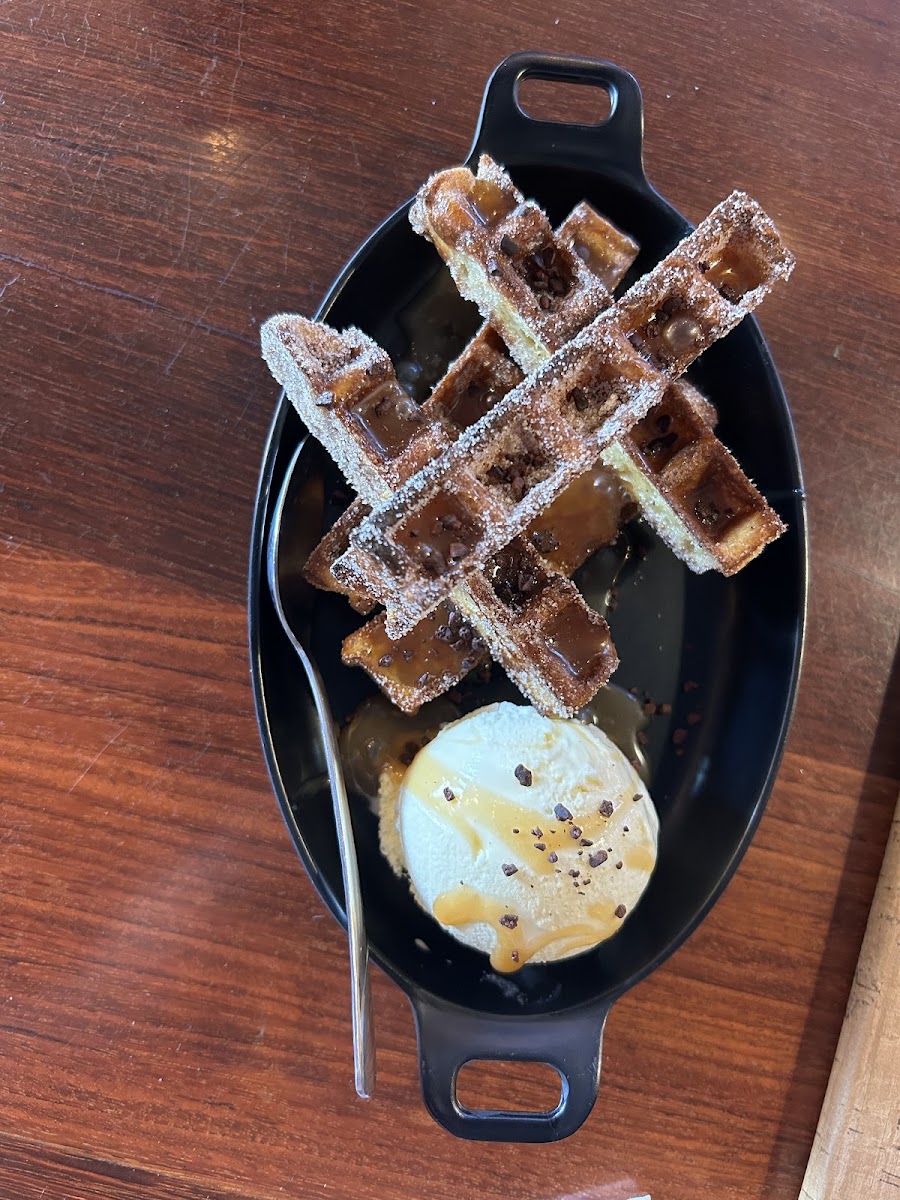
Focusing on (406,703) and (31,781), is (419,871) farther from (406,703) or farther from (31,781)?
(31,781)

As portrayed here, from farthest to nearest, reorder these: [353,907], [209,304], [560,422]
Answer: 1. [209,304]
2. [353,907]
3. [560,422]

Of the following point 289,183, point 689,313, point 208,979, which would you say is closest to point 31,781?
point 208,979

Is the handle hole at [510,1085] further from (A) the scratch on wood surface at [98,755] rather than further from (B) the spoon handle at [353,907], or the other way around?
(A) the scratch on wood surface at [98,755]

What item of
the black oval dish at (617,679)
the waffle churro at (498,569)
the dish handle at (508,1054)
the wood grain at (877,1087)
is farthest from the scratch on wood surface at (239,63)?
the wood grain at (877,1087)

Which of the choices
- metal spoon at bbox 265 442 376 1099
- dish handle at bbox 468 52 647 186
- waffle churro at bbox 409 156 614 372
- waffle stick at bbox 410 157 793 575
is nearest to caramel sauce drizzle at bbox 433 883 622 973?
metal spoon at bbox 265 442 376 1099

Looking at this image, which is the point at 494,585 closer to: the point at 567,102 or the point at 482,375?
the point at 482,375

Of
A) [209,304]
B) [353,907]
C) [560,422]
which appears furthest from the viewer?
[209,304]

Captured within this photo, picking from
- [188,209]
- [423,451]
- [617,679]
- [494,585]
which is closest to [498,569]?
[494,585]
